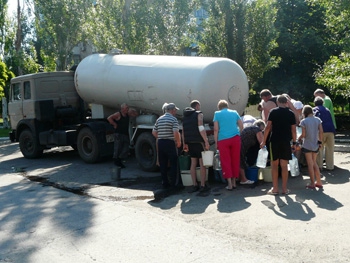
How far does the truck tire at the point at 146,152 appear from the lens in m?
12.0

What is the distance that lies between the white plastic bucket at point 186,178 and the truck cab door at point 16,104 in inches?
330

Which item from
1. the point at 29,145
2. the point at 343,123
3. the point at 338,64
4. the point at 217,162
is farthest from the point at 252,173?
the point at 343,123

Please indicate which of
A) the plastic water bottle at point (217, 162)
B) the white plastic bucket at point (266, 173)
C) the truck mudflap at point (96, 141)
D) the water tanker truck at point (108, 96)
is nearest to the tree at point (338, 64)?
the water tanker truck at point (108, 96)

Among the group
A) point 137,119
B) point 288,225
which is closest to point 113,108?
point 137,119

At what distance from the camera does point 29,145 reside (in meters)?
16.2

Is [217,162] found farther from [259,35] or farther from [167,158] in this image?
[259,35]

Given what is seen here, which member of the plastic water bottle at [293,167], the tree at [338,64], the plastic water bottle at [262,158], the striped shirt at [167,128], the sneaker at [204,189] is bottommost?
the sneaker at [204,189]

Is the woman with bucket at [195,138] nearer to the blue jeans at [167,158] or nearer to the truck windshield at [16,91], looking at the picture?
the blue jeans at [167,158]

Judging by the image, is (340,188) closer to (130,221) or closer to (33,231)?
(130,221)

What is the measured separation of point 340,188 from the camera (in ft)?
28.7

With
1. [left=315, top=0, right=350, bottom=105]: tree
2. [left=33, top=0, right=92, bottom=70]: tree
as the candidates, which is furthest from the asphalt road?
[left=33, top=0, right=92, bottom=70]: tree

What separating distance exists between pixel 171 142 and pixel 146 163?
9.47 feet

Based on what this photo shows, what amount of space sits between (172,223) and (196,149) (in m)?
2.48

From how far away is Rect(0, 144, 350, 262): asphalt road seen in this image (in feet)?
19.2
